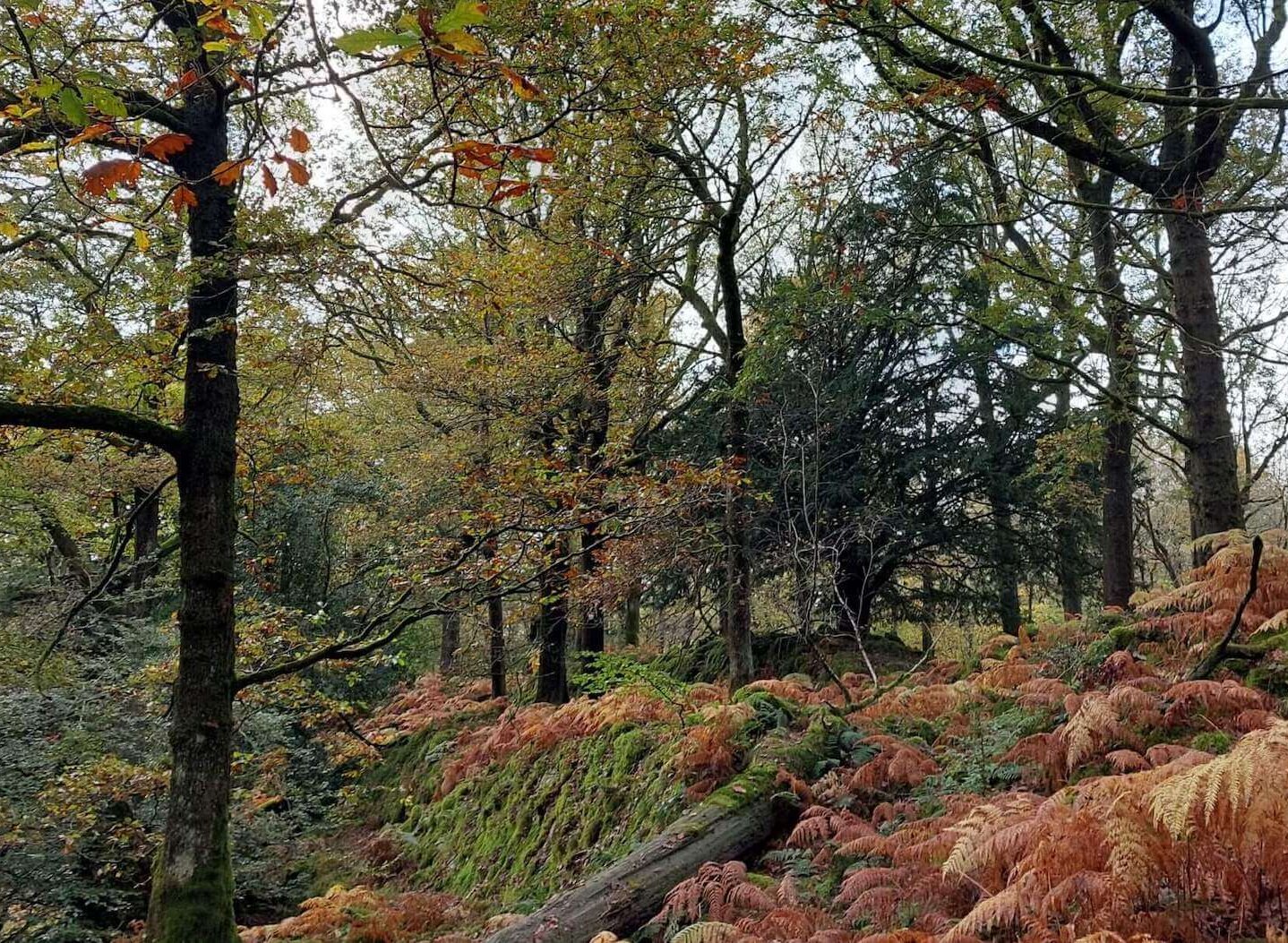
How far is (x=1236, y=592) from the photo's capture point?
5.31 meters

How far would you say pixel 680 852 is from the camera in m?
4.96

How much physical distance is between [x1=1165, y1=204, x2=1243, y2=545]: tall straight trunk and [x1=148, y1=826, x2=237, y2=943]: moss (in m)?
8.24

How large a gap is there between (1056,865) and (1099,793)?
377mm

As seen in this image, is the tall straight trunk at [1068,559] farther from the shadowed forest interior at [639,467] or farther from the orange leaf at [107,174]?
the orange leaf at [107,174]

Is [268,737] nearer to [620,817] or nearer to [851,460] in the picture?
[620,817]

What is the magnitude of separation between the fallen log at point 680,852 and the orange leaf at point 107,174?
428cm

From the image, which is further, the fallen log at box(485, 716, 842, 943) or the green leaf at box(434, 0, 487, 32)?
the fallen log at box(485, 716, 842, 943)

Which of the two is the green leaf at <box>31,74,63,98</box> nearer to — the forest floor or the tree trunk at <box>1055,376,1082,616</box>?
the forest floor

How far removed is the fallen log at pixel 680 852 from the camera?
4465 mm

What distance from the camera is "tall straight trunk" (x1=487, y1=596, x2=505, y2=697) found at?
1189cm

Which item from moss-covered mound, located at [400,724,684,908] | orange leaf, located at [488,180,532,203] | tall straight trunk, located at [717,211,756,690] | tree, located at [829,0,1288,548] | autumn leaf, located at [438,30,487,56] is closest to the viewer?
autumn leaf, located at [438,30,487,56]

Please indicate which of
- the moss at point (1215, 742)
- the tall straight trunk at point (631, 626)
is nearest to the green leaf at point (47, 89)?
the moss at point (1215, 742)

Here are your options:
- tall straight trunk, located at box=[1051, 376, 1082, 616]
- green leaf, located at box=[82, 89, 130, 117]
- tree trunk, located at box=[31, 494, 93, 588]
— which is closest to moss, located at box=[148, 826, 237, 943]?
green leaf, located at box=[82, 89, 130, 117]

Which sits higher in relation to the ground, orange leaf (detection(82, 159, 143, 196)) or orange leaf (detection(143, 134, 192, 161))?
→ orange leaf (detection(143, 134, 192, 161))
